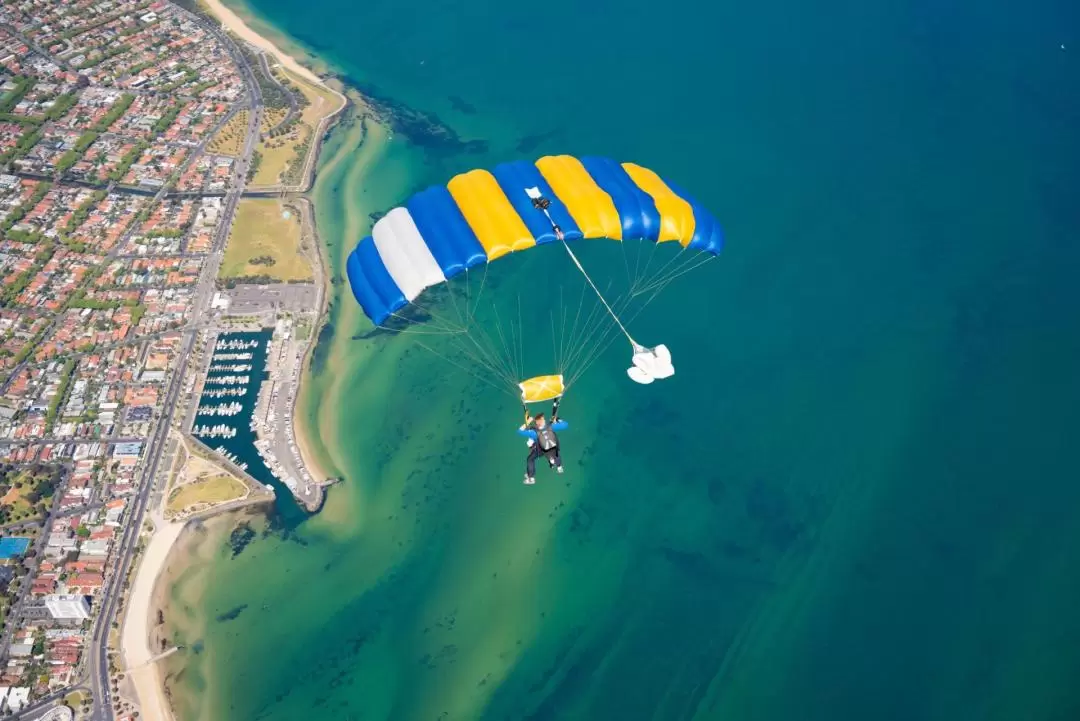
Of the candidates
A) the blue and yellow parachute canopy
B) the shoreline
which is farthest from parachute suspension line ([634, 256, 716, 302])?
the shoreline

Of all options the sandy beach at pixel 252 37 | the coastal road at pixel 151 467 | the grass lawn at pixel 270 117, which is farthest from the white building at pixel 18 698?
the sandy beach at pixel 252 37

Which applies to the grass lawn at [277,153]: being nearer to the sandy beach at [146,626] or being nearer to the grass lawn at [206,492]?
the grass lawn at [206,492]

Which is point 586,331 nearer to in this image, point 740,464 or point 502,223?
point 740,464

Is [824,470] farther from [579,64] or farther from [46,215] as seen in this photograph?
[46,215]

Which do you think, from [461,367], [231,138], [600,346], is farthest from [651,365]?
[231,138]

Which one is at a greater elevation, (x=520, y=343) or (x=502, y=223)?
(x=520, y=343)

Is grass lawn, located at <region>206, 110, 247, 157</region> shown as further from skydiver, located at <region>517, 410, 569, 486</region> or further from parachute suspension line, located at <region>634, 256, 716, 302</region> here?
skydiver, located at <region>517, 410, 569, 486</region>
